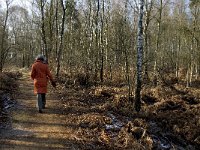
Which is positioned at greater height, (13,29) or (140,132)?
(13,29)

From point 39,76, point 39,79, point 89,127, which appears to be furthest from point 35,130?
point 39,76

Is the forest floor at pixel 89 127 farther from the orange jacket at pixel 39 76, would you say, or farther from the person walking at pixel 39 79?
the orange jacket at pixel 39 76

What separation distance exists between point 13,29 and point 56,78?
140 ft

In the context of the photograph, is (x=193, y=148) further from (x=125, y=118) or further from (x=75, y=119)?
(x=75, y=119)

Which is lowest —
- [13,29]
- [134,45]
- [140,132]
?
[140,132]

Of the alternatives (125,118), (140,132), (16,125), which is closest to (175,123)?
(125,118)

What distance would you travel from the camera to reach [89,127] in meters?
11.1

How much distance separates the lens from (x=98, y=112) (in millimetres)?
12914

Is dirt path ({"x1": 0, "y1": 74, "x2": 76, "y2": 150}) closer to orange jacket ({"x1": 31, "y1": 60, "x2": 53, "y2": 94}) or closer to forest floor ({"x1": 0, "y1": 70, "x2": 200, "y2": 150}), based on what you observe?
forest floor ({"x1": 0, "y1": 70, "x2": 200, "y2": 150})

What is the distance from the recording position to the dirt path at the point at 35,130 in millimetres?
9469

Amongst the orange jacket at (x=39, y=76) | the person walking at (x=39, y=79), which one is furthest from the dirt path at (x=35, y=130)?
the orange jacket at (x=39, y=76)

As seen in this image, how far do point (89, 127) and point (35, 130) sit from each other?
1.74 metres

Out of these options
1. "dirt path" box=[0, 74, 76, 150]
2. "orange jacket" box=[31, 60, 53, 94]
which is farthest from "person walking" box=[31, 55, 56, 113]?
"dirt path" box=[0, 74, 76, 150]

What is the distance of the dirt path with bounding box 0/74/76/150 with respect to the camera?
31.1 ft
